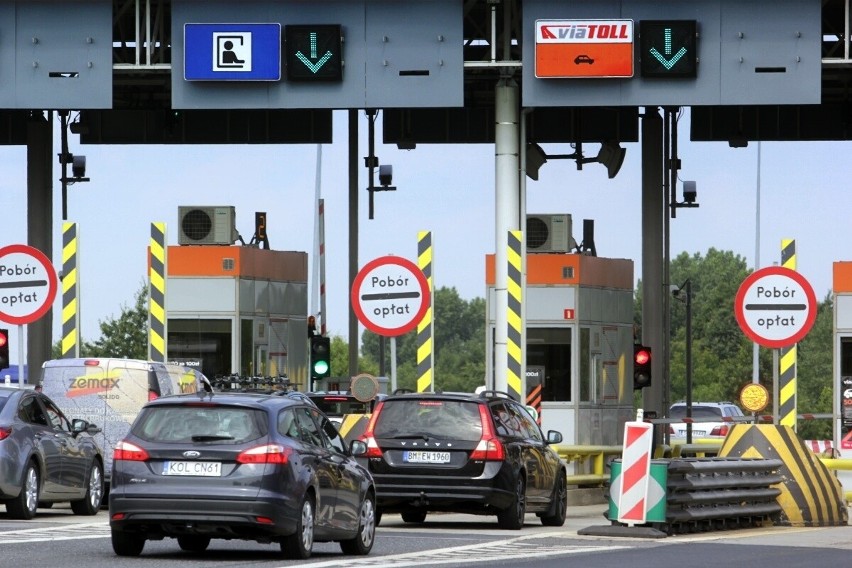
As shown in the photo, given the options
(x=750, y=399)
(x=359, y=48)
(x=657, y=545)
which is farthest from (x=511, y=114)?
(x=657, y=545)

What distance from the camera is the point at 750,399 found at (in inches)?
1009

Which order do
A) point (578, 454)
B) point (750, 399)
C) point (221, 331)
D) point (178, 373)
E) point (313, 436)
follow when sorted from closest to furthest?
1. point (313, 436)
2. point (750, 399)
3. point (178, 373)
4. point (578, 454)
5. point (221, 331)

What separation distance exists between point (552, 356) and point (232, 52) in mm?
9641

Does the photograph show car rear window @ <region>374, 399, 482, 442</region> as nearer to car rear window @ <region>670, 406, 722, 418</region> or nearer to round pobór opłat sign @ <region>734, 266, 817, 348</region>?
round pobór opłat sign @ <region>734, 266, 817, 348</region>

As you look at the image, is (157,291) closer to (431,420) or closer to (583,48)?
(583,48)

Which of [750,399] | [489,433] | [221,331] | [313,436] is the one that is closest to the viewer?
[313,436]

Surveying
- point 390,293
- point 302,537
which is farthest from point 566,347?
point 302,537

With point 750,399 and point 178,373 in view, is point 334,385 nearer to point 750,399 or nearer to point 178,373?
point 178,373

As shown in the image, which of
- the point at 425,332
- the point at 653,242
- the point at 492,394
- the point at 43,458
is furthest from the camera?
the point at 653,242

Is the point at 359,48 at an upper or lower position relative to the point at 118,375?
upper

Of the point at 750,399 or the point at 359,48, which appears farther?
the point at 359,48

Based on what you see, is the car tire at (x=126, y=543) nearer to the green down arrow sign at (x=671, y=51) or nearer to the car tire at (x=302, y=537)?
the car tire at (x=302, y=537)

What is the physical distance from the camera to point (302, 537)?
16891mm

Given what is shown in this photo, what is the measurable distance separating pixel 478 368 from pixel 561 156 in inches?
5700
